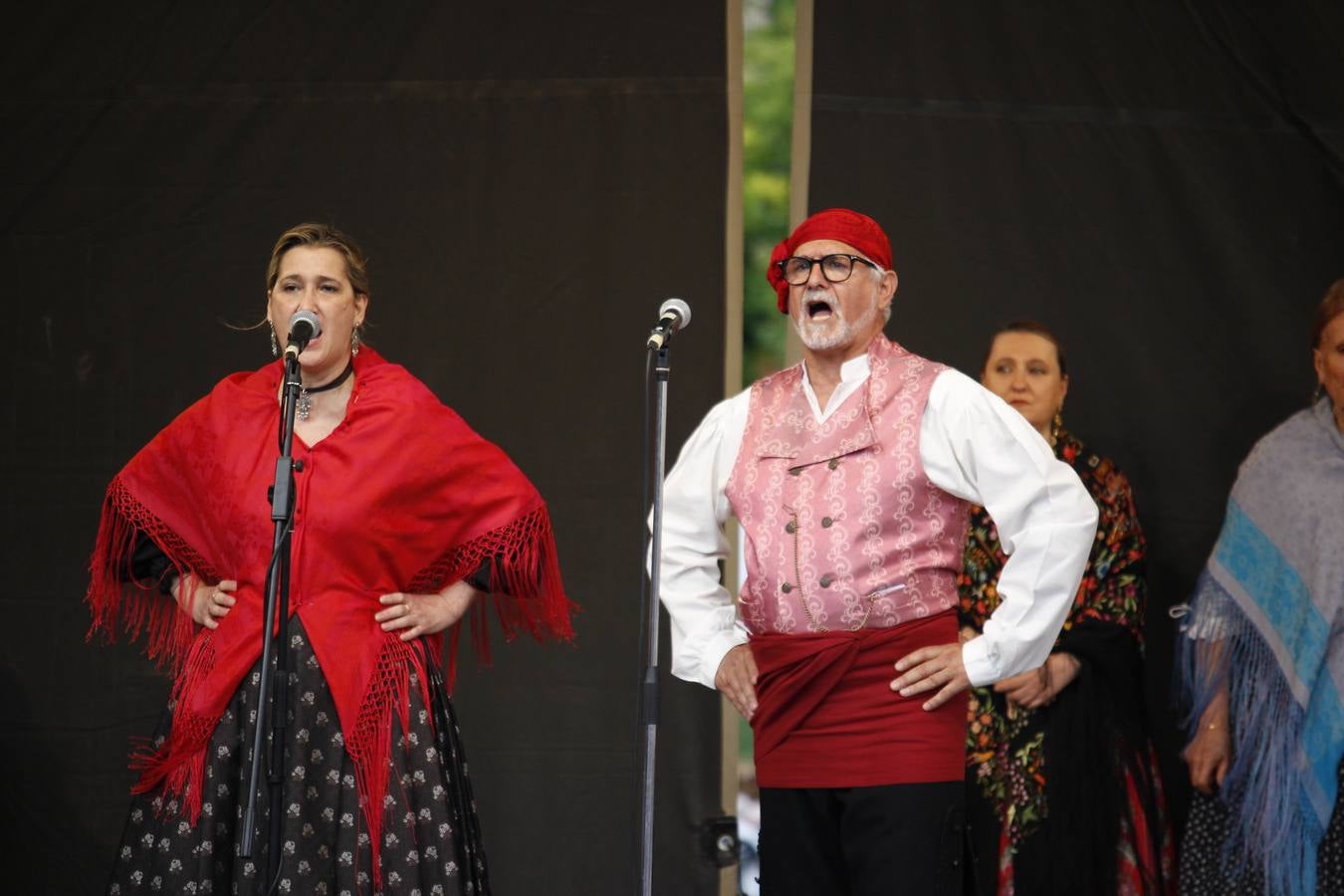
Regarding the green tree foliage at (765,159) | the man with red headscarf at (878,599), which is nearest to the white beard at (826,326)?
the man with red headscarf at (878,599)

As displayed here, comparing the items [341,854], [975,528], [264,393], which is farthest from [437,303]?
[341,854]

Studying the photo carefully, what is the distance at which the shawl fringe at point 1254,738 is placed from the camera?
12.2 ft

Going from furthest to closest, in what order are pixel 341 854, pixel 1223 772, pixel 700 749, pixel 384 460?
pixel 700 749 < pixel 1223 772 < pixel 384 460 < pixel 341 854

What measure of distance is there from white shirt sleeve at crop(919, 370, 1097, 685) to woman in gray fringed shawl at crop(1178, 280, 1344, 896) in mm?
1172

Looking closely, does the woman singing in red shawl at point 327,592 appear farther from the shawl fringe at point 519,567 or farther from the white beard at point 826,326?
the white beard at point 826,326

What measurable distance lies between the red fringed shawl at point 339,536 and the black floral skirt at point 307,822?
3cm

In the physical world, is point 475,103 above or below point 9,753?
above

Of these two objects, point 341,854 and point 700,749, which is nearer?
point 341,854

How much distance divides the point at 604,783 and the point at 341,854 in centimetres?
148

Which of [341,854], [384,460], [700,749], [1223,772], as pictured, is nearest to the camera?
[341,854]

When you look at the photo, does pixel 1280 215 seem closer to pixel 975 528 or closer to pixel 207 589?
pixel 975 528

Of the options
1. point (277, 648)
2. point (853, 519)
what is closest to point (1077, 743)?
point (853, 519)

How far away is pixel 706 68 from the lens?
14.6ft

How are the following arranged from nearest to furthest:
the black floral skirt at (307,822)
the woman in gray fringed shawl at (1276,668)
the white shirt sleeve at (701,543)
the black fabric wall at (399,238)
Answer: the black floral skirt at (307,822) → the white shirt sleeve at (701,543) → the woman in gray fringed shawl at (1276,668) → the black fabric wall at (399,238)
